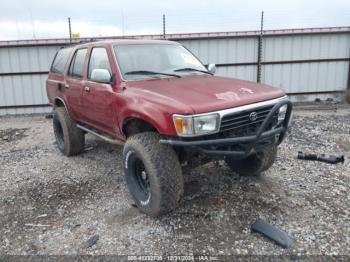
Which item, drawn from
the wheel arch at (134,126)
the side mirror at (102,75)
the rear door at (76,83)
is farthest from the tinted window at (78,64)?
the wheel arch at (134,126)

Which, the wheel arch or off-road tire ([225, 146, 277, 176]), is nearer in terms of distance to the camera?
the wheel arch

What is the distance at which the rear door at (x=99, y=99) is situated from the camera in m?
4.18

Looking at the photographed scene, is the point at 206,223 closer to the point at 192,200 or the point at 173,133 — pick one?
the point at 192,200

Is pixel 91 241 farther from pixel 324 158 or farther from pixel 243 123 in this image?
pixel 324 158

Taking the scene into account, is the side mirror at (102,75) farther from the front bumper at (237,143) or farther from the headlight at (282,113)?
the headlight at (282,113)

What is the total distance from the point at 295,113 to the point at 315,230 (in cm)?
720

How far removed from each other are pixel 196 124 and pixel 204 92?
0.55 m

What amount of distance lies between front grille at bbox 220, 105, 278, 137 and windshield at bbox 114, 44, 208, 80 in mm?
1287

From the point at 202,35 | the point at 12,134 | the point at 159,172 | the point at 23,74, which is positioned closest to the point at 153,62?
the point at 159,172

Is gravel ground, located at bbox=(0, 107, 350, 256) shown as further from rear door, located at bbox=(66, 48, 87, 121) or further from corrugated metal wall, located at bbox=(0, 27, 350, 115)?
corrugated metal wall, located at bbox=(0, 27, 350, 115)

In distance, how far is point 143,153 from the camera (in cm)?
347

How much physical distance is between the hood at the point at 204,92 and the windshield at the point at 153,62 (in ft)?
0.68

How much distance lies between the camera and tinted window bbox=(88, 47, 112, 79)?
440cm

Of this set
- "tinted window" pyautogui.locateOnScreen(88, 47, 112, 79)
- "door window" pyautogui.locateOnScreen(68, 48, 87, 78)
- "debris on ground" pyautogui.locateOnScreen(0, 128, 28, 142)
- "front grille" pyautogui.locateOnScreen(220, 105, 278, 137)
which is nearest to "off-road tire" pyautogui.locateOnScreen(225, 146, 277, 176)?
"front grille" pyautogui.locateOnScreen(220, 105, 278, 137)
